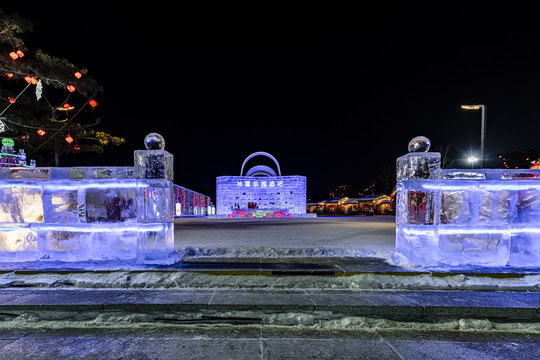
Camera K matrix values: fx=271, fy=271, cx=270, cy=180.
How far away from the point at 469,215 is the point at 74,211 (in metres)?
9.13

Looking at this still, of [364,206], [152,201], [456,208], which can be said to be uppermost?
[152,201]

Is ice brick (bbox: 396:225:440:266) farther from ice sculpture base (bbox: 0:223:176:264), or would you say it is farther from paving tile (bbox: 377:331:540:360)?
ice sculpture base (bbox: 0:223:176:264)

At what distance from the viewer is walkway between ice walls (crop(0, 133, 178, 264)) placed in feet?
20.5

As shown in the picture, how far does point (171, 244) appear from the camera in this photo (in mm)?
6344

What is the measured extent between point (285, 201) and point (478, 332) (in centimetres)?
4757

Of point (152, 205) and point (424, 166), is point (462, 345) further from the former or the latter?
point (152, 205)

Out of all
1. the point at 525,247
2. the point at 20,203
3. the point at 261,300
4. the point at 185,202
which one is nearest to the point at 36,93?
the point at 20,203

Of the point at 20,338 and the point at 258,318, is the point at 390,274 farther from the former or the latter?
the point at 20,338

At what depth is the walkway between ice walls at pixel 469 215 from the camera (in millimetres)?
6031

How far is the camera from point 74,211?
21.0 feet

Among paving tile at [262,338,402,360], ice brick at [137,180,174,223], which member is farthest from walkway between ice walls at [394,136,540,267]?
ice brick at [137,180,174,223]

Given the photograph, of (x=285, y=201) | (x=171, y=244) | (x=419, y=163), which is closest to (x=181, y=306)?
(x=171, y=244)

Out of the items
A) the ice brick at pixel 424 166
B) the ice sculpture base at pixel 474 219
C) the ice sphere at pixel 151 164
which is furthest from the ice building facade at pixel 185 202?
the ice sculpture base at pixel 474 219

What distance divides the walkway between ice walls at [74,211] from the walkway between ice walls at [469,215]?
5.63 m
